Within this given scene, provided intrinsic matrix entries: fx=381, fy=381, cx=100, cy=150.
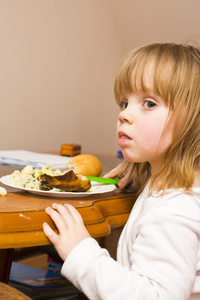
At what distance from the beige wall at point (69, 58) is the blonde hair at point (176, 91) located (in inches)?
61.0

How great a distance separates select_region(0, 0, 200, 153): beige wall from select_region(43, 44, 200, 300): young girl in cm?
156

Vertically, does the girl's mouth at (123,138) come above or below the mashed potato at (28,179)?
above

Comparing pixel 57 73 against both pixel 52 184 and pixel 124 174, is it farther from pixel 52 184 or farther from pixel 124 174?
pixel 52 184

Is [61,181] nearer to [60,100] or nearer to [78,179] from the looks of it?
[78,179]

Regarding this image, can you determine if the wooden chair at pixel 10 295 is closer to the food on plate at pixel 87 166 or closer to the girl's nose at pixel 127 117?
the girl's nose at pixel 127 117

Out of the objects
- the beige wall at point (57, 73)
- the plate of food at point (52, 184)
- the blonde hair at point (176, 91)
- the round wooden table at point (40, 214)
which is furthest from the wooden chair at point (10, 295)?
the beige wall at point (57, 73)

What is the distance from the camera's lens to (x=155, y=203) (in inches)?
29.3

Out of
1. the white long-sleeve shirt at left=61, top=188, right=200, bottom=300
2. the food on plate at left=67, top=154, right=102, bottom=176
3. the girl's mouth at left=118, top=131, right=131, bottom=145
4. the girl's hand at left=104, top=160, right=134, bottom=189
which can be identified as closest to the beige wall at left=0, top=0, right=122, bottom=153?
the food on plate at left=67, top=154, right=102, bottom=176

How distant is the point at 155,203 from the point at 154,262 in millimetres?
125

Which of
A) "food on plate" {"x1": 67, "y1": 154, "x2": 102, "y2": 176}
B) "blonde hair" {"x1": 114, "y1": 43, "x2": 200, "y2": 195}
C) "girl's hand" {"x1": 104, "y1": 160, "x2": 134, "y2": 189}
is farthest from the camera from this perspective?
"food on plate" {"x1": 67, "y1": 154, "x2": 102, "y2": 176}

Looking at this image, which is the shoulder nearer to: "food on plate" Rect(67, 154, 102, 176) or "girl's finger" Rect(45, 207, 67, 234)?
"girl's finger" Rect(45, 207, 67, 234)

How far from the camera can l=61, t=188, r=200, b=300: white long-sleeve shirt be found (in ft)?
2.13

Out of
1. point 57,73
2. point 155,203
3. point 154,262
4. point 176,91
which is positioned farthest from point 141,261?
point 57,73

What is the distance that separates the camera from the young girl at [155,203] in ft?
2.16
